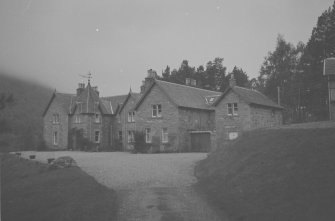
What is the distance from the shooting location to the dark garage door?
140ft

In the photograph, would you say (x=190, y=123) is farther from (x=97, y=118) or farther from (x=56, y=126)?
(x=56, y=126)

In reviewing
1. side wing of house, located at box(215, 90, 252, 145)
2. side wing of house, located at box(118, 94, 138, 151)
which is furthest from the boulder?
side wing of house, located at box(118, 94, 138, 151)

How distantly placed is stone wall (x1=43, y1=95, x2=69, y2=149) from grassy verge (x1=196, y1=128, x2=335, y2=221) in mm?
39398

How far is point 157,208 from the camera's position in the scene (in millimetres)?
13125

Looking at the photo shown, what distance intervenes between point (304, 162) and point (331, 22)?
3398 centimetres

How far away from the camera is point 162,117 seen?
4441cm

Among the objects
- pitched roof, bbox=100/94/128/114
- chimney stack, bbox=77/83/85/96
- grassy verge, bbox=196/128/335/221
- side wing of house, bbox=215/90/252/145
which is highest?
chimney stack, bbox=77/83/85/96

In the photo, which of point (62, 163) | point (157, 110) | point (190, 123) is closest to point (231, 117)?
point (190, 123)

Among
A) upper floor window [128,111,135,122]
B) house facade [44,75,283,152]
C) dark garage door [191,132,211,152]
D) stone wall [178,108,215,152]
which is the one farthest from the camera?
upper floor window [128,111,135,122]

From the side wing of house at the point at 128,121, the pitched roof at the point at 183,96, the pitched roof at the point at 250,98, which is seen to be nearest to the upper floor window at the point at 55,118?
the side wing of house at the point at 128,121

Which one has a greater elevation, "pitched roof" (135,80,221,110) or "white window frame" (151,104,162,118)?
"pitched roof" (135,80,221,110)

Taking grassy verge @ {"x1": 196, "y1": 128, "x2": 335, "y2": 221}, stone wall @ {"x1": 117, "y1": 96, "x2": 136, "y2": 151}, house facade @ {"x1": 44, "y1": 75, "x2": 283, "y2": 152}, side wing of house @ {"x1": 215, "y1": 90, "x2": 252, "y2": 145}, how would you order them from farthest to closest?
1. stone wall @ {"x1": 117, "y1": 96, "x2": 136, "y2": 151}
2. house facade @ {"x1": 44, "y1": 75, "x2": 283, "y2": 152}
3. side wing of house @ {"x1": 215, "y1": 90, "x2": 252, "y2": 145}
4. grassy verge @ {"x1": 196, "y1": 128, "x2": 335, "y2": 221}

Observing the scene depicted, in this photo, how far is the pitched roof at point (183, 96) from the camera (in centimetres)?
4422

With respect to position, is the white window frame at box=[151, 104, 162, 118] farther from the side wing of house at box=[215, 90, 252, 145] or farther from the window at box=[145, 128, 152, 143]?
the side wing of house at box=[215, 90, 252, 145]
